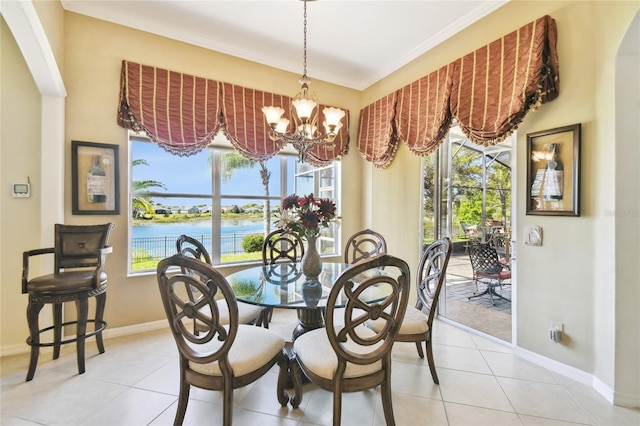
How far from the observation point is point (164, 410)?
1817 millimetres

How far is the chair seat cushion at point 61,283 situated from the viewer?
2.14 metres

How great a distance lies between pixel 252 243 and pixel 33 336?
2.16 meters

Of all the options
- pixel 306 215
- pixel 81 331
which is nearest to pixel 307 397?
pixel 306 215

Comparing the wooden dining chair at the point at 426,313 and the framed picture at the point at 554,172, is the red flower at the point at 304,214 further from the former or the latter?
the framed picture at the point at 554,172

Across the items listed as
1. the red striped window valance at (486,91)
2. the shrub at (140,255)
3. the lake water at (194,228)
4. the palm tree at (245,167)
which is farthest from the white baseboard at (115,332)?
the red striped window valance at (486,91)

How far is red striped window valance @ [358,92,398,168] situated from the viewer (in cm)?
364

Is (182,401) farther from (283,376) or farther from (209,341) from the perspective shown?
(283,376)

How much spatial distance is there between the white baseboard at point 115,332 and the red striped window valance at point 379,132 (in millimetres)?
3327

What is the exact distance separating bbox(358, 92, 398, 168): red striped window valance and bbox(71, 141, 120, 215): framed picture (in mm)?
3050

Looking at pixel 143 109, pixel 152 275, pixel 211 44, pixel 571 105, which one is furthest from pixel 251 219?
pixel 571 105

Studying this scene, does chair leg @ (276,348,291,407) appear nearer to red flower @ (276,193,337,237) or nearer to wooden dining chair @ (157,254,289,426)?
wooden dining chair @ (157,254,289,426)

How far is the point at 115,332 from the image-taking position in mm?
2881

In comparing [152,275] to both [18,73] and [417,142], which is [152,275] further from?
[417,142]

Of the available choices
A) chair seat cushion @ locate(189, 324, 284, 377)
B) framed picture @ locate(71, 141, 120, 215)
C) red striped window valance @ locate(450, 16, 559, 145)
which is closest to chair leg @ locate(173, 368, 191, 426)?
chair seat cushion @ locate(189, 324, 284, 377)
